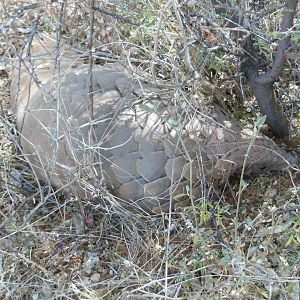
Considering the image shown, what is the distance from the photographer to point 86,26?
8.28 feet

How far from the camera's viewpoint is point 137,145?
2039mm

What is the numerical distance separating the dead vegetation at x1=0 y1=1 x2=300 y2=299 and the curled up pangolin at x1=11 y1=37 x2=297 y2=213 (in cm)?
8

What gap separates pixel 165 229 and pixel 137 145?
322 mm

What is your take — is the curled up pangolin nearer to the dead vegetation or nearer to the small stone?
the dead vegetation

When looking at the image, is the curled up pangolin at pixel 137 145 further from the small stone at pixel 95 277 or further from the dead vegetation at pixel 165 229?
the small stone at pixel 95 277

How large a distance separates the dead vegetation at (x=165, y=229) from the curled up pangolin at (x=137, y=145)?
0.08 m

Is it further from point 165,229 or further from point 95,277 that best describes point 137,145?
point 95,277

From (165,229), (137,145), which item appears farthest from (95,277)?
(137,145)

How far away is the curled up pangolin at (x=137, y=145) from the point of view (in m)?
2.01

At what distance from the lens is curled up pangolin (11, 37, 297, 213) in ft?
6.59

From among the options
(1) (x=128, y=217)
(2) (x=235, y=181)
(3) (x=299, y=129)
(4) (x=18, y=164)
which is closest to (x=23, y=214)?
(4) (x=18, y=164)

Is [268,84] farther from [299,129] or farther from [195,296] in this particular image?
[195,296]

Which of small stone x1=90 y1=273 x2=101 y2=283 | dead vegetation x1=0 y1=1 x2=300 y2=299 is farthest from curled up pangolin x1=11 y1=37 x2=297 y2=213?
small stone x1=90 y1=273 x2=101 y2=283

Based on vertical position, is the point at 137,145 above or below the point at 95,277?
above
